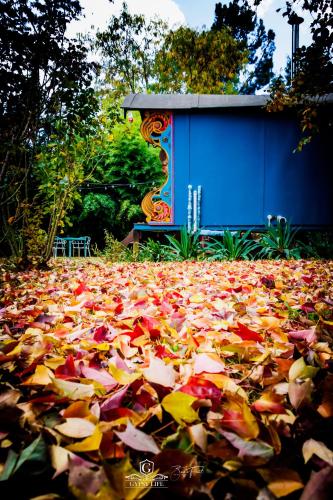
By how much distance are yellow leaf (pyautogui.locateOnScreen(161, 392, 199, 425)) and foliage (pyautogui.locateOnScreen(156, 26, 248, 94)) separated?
1342 cm

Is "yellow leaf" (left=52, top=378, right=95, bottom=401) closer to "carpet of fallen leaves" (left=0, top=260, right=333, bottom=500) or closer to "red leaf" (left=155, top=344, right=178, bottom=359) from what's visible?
"carpet of fallen leaves" (left=0, top=260, right=333, bottom=500)

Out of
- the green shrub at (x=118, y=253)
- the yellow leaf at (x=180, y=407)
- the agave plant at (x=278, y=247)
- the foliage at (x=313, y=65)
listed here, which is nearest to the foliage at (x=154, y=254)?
the green shrub at (x=118, y=253)

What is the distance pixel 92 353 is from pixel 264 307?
2.90 feet

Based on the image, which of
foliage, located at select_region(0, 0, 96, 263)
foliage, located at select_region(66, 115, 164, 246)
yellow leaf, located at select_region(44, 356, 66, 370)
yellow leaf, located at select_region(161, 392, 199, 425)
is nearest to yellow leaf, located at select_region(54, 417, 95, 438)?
yellow leaf, located at select_region(161, 392, 199, 425)

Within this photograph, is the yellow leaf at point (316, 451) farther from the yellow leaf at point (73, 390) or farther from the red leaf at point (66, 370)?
the red leaf at point (66, 370)

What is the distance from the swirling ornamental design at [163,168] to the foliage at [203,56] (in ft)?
25.2

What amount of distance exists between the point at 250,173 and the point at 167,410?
19.1 ft

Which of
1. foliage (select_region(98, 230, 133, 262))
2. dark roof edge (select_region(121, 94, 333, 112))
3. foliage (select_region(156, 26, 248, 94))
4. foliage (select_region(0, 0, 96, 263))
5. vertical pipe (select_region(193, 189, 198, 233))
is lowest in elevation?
foliage (select_region(98, 230, 133, 262))

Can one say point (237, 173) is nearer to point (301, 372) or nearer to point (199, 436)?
point (301, 372)

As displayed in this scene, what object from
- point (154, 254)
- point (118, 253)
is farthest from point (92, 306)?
point (118, 253)

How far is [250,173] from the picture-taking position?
597cm

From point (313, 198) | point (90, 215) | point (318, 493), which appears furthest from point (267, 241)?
point (90, 215)

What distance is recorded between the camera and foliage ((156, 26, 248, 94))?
39.9 ft

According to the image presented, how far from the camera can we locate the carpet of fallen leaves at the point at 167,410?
479mm
